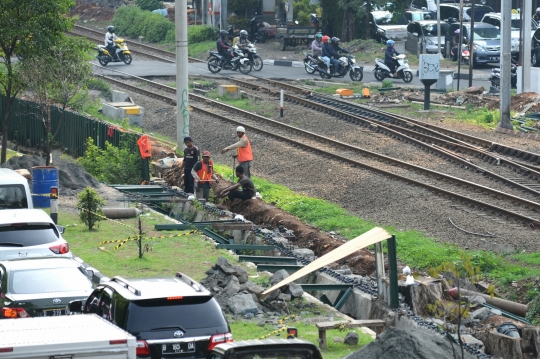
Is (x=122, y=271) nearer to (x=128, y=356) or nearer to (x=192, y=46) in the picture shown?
(x=128, y=356)

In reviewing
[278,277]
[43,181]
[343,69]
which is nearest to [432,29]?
[343,69]

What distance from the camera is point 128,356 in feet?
26.1

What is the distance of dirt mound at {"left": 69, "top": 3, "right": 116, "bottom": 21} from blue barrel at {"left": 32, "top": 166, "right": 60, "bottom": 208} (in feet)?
131

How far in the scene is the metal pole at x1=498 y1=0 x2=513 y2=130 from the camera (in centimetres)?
2856

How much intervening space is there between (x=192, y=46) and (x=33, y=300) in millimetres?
39884

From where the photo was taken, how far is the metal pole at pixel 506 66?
28.6m

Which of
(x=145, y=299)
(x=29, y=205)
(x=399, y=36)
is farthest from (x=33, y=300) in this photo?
(x=399, y=36)

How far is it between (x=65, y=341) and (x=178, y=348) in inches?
76.8

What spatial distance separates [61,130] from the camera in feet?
98.6

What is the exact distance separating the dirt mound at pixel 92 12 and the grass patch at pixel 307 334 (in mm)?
49682

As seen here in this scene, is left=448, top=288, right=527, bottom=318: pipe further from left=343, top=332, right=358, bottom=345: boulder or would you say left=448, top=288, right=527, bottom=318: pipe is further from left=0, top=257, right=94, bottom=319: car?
left=0, top=257, right=94, bottom=319: car

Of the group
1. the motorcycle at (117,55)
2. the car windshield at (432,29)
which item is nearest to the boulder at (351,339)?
the motorcycle at (117,55)

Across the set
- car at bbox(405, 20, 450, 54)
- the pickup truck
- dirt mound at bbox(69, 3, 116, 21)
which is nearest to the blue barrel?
the pickup truck

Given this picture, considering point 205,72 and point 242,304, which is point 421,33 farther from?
point 242,304
